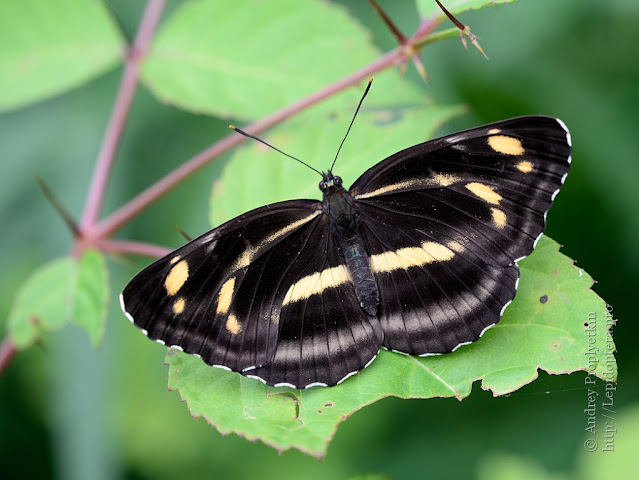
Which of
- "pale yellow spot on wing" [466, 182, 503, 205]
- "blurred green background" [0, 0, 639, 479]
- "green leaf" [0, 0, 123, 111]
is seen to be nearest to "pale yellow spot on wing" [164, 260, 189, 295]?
"pale yellow spot on wing" [466, 182, 503, 205]

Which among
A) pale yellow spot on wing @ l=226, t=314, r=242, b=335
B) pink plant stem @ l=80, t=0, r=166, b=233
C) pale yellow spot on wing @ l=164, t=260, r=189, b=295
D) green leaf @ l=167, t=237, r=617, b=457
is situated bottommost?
green leaf @ l=167, t=237, r=617, b=457

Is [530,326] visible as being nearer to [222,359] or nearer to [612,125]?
[222,359]

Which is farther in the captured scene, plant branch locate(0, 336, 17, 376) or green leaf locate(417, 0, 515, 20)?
plant branch locate(0, 336, 17, 376)

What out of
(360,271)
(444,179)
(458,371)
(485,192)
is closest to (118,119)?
(360,271)

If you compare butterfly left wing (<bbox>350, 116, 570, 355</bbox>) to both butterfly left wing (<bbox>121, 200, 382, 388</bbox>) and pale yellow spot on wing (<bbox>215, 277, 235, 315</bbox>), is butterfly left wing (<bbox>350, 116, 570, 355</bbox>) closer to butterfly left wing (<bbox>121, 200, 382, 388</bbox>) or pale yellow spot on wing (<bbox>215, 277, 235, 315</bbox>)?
butterfly left wing (<bbox>121, 200, 382, 388</bbox>)

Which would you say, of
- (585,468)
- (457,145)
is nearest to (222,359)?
(457,145)
